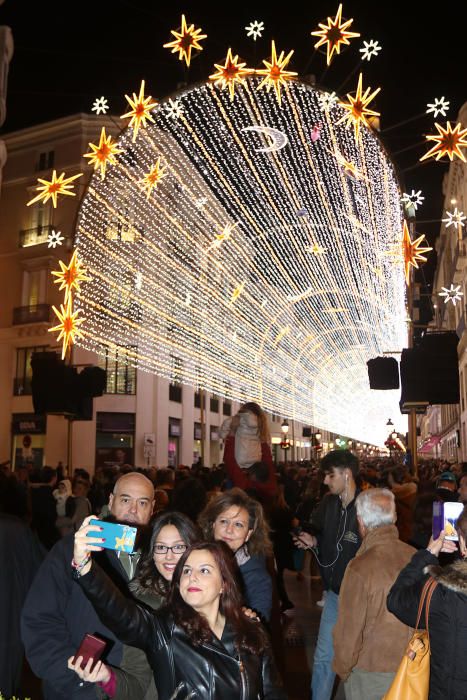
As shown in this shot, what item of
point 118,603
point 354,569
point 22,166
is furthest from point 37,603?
point 22,166

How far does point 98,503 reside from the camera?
12656mm

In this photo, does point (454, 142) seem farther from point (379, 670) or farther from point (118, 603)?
point (118, 603)

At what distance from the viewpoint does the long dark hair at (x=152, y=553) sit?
3588 mm

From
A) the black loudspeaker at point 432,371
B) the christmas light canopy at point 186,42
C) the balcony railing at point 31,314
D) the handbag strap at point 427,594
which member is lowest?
the handbag strap at point 427,594

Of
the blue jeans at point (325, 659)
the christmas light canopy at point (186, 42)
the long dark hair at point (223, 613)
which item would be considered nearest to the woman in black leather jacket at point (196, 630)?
the long dark hair at point (223, 613)

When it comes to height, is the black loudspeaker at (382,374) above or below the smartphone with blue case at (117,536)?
above

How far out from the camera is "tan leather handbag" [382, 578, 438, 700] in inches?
138

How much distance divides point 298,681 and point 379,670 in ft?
9.92

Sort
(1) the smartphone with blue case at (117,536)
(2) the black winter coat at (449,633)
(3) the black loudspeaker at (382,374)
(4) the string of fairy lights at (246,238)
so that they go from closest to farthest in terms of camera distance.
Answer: (1) the smartphone with blue case at (117,536), (2) the black winter coat at (449,633), (4) the string of fairy lights at (246,238), (3) the black loudspeaker at (382,374)

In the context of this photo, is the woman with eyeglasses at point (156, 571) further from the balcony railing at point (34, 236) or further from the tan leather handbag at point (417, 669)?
the balcony railing at point (34, 236)

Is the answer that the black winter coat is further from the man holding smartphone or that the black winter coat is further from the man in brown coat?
the man holding smartphone

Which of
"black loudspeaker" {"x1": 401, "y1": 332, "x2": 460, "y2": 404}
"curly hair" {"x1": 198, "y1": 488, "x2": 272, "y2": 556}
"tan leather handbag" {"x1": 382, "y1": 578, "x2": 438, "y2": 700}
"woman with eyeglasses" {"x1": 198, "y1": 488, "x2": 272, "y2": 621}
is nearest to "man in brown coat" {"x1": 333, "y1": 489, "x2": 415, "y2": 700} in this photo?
"woman with eyeglasses" {"x1": 198, "y1": 488, "x2": 272, "y2": 621}

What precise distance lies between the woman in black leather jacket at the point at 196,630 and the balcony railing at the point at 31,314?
107 ft

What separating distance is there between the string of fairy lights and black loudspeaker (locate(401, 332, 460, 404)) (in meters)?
1.66
